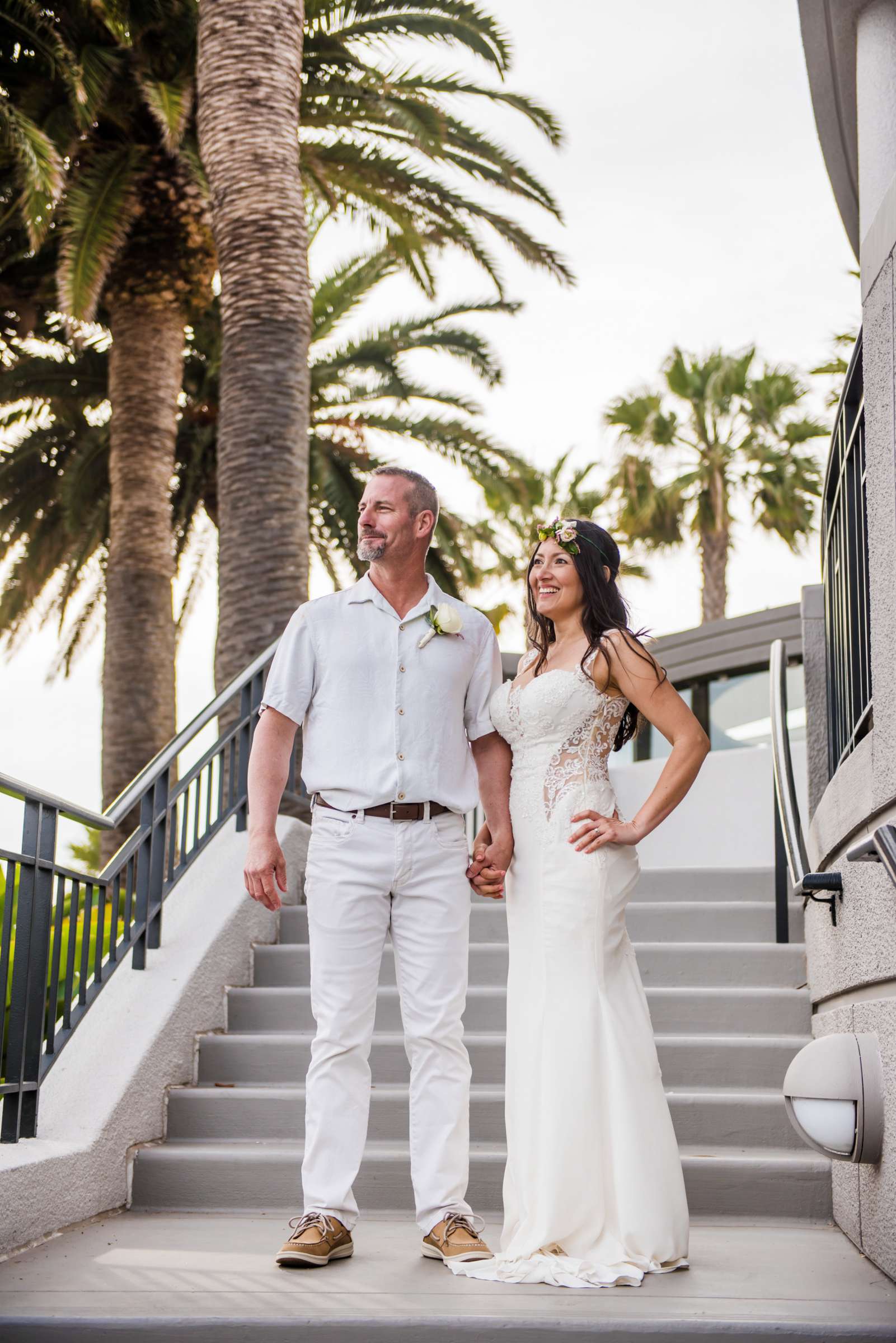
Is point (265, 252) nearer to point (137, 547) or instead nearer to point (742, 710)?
point (137, 547)

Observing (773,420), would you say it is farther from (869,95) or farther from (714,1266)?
(714,1266)

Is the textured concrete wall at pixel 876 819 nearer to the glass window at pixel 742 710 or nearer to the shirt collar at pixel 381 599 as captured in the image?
the shirt collar at pixel 381 599

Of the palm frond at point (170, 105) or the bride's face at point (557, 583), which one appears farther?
the palm frond at point (170, 105)

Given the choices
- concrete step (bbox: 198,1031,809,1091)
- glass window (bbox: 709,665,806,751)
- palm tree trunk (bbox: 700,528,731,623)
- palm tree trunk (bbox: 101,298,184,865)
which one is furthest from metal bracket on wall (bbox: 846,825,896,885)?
palm tree trunk (bbox: 700,528,731,623)

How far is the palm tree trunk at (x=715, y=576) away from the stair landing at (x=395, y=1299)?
21254 mm

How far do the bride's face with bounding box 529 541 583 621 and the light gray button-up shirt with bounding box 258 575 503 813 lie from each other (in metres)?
0.28

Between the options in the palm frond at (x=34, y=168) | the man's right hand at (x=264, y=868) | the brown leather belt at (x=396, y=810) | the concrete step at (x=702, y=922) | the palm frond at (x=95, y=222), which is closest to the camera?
the man's right hand at (x=264, y=868)

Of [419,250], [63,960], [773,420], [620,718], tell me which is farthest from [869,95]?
[773,420]

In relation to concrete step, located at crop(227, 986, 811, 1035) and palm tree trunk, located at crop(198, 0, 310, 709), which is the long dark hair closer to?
concrete step, located at crop(227, 986, 811, 1035)

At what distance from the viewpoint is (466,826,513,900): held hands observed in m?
3.94

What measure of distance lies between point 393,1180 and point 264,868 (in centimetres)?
142

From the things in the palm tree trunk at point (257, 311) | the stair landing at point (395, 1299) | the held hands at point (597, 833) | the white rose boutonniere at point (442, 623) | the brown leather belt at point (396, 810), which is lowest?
the stair landing at point (395, 1299)

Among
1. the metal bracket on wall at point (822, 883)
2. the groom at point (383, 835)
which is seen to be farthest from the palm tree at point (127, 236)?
the metal bracket on wall at point (822, 883)

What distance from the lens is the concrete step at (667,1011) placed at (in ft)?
17.1
